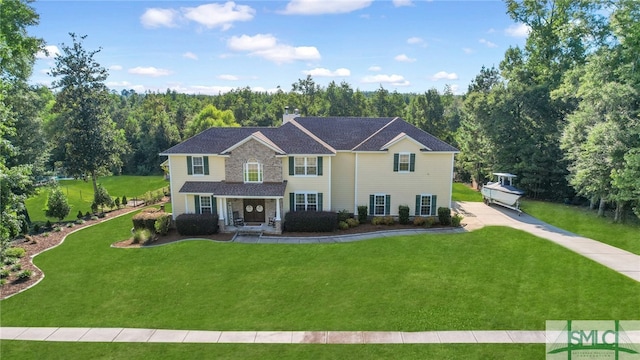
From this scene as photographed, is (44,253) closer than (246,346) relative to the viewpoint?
No

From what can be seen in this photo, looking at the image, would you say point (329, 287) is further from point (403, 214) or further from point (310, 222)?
point (403, 214)

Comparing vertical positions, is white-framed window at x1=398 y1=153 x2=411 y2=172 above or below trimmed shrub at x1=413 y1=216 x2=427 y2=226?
above

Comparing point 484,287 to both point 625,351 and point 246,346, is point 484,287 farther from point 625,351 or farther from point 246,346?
point 246,346

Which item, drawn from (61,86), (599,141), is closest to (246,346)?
(599,141)

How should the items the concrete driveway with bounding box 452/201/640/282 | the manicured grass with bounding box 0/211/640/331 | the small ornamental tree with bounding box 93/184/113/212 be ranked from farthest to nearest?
the small ornamental tree with bounding box 93/184/113/212 → the concrete driveway with bounding box 452/201/640/282 → the manicured grass with bounding box 0/211/640/331

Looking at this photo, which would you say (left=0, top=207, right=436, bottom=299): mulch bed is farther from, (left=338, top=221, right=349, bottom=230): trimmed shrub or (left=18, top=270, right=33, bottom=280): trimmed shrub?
(left=18, top=270, right=33, bottom=280): trimmed shrub

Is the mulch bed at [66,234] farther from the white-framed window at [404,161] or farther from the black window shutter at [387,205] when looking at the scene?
the white-framed window at [404,161]

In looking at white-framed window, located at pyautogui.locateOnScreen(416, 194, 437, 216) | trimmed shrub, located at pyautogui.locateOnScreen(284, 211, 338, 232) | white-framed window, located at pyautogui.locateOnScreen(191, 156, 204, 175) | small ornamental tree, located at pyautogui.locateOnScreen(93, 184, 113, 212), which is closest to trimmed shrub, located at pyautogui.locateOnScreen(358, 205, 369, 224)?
trimmed shrub, located at pyautogui.locateOnScreen(284, 211, 338, 232)
